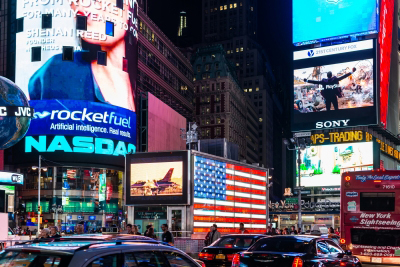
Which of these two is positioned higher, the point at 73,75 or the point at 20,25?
the point at 20,25

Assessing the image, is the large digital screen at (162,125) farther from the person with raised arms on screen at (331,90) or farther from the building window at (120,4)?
the person with raised arms on screen at (331,90)

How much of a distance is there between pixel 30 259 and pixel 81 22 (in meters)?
81.5

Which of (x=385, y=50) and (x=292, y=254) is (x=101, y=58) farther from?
(x=292, y=254)

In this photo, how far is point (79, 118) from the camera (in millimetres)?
82688

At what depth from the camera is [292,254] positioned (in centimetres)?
1379

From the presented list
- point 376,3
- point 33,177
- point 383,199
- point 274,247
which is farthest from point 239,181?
point 376,3

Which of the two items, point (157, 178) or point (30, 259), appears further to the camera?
point (157, 178)

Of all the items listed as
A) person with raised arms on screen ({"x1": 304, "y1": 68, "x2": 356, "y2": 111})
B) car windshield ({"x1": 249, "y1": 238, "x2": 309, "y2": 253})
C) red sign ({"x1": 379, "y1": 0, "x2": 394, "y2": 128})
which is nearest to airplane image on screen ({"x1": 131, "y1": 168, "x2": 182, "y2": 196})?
car windshield ({"x1": 249, "y1": 238, "x2": 309, "y2": 253})

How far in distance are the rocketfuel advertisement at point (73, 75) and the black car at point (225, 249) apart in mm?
65583

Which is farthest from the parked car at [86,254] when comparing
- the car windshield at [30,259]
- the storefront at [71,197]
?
the storefront at [71,197]

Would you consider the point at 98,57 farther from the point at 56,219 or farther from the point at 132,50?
the point at 56,219

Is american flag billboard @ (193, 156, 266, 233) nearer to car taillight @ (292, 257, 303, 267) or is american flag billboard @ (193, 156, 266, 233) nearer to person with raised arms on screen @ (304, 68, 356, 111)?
car taillight @ (292, 257, 303, 267)

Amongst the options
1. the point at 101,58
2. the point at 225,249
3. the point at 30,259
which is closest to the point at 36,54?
the point at 101,58

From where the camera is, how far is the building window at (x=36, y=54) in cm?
8406
